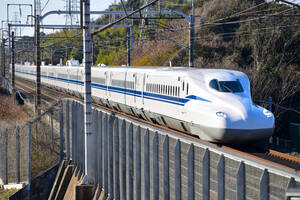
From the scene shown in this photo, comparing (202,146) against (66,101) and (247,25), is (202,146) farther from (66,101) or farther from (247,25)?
(247,25)

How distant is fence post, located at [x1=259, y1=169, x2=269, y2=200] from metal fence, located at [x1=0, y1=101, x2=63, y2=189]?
745 inches

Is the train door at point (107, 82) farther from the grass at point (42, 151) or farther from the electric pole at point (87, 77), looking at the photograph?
the electric pole at point (87, 77)

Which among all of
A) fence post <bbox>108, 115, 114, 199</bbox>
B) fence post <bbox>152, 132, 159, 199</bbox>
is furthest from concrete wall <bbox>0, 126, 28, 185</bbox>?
fence post <bbox>152, 132, 159, 199</bbox>

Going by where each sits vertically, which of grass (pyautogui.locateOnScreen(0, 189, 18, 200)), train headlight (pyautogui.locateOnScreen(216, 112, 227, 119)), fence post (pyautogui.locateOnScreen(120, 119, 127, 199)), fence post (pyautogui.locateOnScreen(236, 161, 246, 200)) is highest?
train headlight (pyautogui.locateOnScreen(216, 112, 227, 119))

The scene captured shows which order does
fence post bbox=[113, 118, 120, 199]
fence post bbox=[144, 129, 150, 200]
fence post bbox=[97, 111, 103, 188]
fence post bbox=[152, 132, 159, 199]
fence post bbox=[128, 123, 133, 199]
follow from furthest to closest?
fence post bbox=[97, 111, 103, 188] → fence post bbox=[113, 118, 120, 199] → fence post bbox=[128, 123, 133, 199] → fence post bbox=[144, 129, 150, 200] → fence post bbox=[152, 132, 159, 199]

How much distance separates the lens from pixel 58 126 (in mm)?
30438

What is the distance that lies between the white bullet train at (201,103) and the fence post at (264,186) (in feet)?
14.0

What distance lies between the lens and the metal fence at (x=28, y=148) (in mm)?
27797

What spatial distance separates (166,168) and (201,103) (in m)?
2.54

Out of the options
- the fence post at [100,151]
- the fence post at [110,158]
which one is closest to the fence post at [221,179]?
the fence post at [110,158]

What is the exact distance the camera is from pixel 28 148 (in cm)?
2759

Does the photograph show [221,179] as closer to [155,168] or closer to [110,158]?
[155,168]

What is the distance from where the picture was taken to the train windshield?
16.5 meters

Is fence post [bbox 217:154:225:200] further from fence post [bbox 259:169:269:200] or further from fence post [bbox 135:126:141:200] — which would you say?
fence post [bbox 135:126:141:200]
